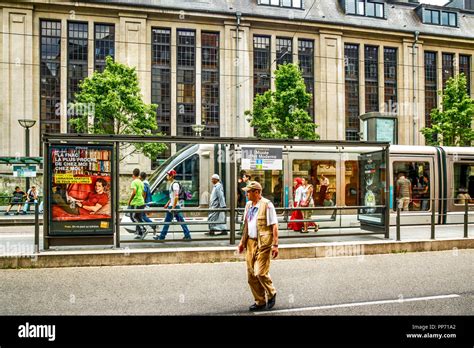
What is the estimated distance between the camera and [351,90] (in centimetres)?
3934

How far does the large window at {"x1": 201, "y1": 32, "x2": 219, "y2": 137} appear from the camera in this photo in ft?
118

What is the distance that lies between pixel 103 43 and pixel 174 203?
2727 cm

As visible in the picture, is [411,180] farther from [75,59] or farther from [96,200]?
[75,59]

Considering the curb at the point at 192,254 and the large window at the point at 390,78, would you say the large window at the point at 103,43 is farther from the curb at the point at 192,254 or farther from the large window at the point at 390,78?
the curb at the point at 192,254

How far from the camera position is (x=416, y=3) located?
44.6 m

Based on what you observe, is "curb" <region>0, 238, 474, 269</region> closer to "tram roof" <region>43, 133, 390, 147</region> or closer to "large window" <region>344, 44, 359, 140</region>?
"tram roof" <region>43, 133, 390, 147</region>

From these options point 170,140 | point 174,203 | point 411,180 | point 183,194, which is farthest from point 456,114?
point 170,140

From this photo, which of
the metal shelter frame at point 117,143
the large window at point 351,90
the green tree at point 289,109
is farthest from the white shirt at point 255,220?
the large window at point 351,90

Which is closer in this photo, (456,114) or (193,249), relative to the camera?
(193,249)

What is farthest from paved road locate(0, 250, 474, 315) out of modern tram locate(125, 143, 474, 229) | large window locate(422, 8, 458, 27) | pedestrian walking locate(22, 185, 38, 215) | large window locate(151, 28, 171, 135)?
large window locate(422, 8, 458, 27)

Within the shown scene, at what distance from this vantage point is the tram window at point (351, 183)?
12.7 meters

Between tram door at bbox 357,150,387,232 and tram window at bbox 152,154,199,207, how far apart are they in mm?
4626

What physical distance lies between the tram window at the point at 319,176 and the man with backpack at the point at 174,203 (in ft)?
11.6
